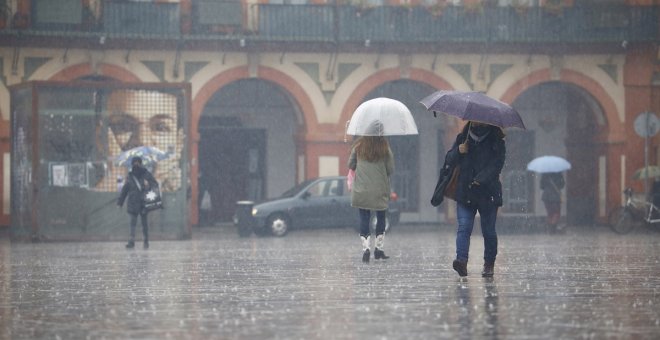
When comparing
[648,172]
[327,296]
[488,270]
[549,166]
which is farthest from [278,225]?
[327,296]

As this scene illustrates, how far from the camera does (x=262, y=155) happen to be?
37.3 m

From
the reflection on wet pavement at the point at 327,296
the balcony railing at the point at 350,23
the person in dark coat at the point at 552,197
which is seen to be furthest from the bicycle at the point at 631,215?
the reflection on wet pavement at the point at 327,296

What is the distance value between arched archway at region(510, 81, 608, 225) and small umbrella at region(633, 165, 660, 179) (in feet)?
9.00

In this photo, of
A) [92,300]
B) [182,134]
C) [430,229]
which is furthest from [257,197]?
[92,300]

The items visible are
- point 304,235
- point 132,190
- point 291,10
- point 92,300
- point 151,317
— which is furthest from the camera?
point 291,10

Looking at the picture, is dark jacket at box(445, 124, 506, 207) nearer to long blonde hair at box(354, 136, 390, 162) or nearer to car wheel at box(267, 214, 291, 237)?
long blonde hair at box(354, 136, 390, 162)

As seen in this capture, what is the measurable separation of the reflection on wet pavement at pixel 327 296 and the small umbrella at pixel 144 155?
19.0 ft

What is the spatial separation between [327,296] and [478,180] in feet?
7.34

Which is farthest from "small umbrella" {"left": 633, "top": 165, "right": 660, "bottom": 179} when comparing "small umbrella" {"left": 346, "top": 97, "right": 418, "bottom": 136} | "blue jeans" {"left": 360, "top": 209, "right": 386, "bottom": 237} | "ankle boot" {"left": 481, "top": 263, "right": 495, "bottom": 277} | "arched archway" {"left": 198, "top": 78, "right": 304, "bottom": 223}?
"ankle boot" {"left": 481, "top": 263, "right": 495, "bottom": 277}

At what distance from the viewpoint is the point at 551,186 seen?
3138 centimetres

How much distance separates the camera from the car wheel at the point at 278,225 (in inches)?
1176

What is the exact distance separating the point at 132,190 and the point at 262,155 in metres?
13.9

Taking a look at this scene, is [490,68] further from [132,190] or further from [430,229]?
[132,190]

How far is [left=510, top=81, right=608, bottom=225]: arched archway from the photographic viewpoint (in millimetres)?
35812
